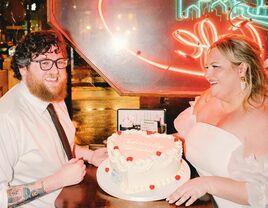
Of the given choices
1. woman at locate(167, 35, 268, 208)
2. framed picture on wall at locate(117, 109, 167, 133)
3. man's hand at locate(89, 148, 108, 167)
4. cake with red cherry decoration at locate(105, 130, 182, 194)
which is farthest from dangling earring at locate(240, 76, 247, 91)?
man's hand at locate(89, 148, 108, 167)

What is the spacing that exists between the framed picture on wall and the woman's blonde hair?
924 mm

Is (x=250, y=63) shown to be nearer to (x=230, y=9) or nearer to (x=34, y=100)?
(x=230, y=9)

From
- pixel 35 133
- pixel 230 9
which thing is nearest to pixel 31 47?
pixel 35 133

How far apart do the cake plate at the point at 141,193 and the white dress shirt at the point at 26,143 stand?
331 mm

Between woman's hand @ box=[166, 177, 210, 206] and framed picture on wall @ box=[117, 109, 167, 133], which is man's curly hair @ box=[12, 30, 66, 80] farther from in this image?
woman's hand @ box=[166, 177, 210, 206]

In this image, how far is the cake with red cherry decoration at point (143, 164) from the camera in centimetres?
195

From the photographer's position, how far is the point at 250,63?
229 cm

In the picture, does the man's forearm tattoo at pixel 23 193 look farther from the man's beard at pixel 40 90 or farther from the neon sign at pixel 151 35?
A: the neon sign at pixel 151 35

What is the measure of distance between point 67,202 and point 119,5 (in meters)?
1.91

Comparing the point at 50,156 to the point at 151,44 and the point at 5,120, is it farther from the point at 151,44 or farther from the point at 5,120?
the point at 151,44

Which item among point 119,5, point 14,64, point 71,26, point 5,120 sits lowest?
point 5,120

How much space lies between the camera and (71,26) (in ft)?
10.3

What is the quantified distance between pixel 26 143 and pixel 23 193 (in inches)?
11.5

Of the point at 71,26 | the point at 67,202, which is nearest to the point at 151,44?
the point at 71,26
